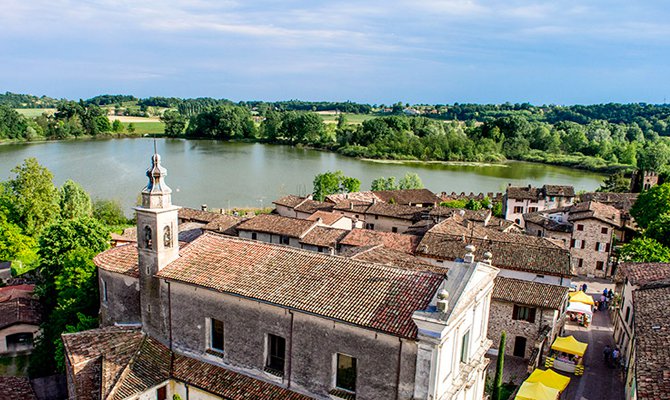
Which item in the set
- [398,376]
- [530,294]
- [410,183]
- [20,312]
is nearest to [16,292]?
[20,312]

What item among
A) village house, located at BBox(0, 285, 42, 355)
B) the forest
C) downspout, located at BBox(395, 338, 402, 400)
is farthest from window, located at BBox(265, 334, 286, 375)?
the forest

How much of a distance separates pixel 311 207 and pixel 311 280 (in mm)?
34383

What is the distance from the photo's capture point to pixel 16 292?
98.1ft

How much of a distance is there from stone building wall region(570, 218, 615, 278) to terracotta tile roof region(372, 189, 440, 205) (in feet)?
67.9

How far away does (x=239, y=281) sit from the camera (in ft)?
54.1

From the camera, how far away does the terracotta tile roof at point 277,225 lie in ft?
121

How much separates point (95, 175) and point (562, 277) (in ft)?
237

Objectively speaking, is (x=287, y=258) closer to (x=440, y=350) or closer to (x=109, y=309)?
(x=440, y=350)

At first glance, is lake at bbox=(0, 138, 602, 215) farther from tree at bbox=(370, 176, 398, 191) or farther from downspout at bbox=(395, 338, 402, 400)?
downspout at bbox=(395, 338, 402, 400)

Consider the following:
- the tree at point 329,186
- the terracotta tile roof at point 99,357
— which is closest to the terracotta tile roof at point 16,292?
the terracotta tile roof at point 99,357

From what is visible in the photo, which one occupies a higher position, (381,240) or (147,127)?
(147,127)

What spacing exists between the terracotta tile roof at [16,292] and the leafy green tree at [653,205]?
1878 inches

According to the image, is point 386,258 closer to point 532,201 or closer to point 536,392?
point 536,392

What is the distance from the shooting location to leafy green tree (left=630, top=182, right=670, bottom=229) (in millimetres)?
44031
